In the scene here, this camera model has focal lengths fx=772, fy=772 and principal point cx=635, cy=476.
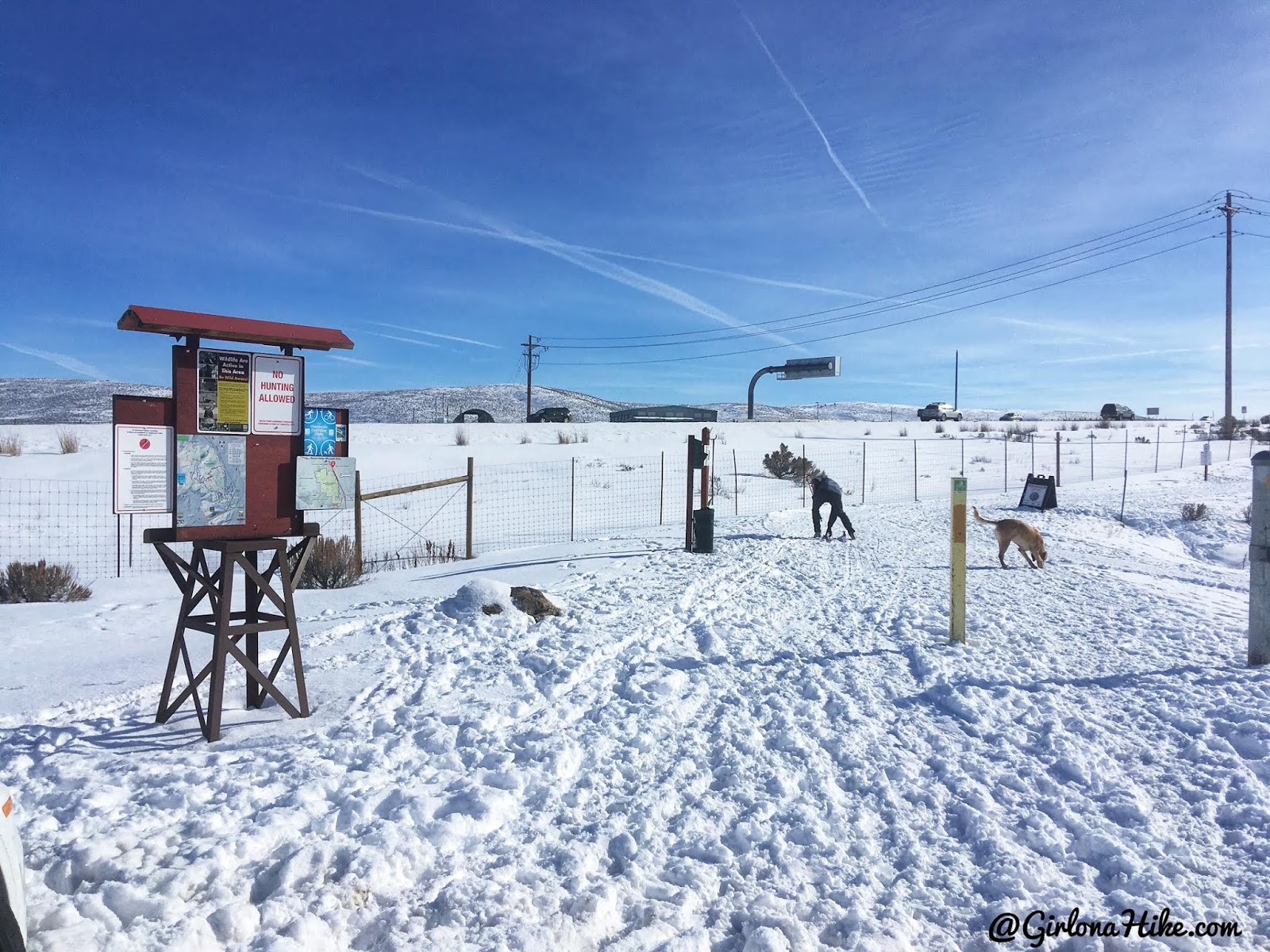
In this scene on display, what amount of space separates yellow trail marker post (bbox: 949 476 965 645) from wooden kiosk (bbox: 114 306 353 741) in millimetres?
5631

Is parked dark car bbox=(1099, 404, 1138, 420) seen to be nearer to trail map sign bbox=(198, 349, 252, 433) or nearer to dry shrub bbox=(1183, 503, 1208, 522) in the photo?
dry shrub bbox=(1183, 503, 1208, 522)

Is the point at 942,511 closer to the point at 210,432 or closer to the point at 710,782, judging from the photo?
the point at 710,782

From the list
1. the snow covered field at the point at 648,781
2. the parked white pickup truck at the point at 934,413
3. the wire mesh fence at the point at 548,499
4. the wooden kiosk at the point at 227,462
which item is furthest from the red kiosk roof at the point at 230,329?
the parked white pickup truck at the point at 934,413

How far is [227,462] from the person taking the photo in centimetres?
505

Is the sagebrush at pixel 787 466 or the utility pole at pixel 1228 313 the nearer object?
the sagebrush at pixel 787 466

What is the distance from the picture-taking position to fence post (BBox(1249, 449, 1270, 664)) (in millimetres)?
6281

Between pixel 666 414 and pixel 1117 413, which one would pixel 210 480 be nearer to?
pixel 666 414

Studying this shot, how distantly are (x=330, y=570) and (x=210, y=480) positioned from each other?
21.8 feet

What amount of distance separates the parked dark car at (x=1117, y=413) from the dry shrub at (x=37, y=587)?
247 ft

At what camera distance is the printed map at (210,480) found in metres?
4.88

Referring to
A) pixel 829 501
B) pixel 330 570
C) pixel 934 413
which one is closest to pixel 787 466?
pixel 829 501

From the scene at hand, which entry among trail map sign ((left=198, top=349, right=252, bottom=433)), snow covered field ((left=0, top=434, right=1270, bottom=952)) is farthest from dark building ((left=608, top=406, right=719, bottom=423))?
trail map sign ((left=198, top=349, right=252, bottom=433))

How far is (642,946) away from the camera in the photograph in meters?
3.11

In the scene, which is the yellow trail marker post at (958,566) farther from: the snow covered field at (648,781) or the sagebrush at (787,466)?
the sagebrush at (787,466)
